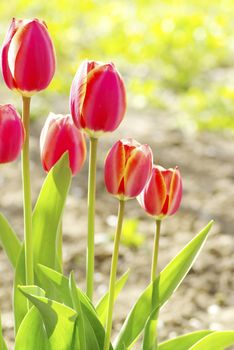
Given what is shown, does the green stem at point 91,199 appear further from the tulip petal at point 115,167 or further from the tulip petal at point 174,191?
the tulip petal at point 174,191

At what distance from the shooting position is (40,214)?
64.6 inches

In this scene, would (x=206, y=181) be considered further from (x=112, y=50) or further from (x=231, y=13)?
(x=231, y=13)

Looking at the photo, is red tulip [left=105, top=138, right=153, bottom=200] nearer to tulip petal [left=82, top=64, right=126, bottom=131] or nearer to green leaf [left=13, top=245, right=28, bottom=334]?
tulip petal [left=82, top=64, right=126, bottom=131]

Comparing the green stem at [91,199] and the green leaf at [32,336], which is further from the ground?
the green stem at [91,199]

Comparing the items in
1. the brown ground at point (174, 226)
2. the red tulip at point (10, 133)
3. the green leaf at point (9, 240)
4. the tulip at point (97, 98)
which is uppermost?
the tulip at point (97, 98)

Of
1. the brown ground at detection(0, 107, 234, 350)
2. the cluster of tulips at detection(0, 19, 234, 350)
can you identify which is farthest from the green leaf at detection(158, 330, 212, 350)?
the brown ground at detection(0, 107, 234, 350)

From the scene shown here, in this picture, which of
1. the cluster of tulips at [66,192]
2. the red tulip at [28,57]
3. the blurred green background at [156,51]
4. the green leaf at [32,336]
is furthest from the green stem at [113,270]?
the blurred green background at [156,51]

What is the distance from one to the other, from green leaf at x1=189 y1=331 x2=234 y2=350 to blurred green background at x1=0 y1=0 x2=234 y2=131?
2963 mm

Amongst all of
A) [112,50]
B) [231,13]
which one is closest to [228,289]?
[112,50]

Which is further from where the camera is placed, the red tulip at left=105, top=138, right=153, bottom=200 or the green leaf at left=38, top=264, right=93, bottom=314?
the green leaf at left=38, top=264, right=93, bottom=314

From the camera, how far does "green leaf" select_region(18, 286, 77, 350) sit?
142 cm

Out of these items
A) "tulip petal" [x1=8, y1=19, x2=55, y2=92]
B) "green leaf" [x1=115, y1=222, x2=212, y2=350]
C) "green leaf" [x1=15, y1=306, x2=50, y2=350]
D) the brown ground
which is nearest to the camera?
"tulip petal" [x1=8, y1=19, x2=55, y2=92]

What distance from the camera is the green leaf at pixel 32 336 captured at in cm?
153

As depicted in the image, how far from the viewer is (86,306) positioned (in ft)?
5.24
